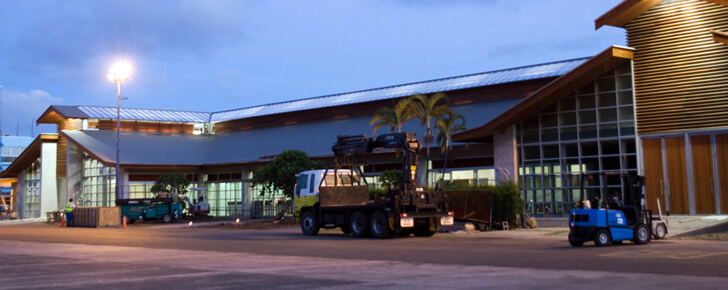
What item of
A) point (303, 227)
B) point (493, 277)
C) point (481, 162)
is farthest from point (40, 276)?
point (481, 162)

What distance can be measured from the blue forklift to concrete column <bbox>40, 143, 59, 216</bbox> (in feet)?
164

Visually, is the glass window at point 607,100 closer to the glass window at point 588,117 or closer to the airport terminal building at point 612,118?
the airport terminal building at point 612,118

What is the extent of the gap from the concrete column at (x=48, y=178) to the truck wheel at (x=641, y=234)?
51021mm

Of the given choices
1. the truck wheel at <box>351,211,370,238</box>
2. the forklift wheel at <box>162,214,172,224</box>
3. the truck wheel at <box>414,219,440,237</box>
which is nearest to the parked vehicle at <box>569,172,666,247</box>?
the truck wheel at <box>414,219,440,237</box>

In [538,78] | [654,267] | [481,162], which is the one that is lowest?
[654,267]

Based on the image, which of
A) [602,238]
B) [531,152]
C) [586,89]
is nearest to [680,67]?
[586,89]

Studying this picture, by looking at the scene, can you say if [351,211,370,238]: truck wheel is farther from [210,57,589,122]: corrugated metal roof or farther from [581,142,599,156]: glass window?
[210,57,589,122]: corrugated metal roof

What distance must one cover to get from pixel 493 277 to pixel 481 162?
88.5 feet

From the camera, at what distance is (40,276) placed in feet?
44.7

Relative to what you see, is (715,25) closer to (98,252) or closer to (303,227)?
(303,227)

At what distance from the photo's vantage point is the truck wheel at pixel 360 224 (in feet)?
81.8

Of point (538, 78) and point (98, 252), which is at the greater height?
point (538, 78)

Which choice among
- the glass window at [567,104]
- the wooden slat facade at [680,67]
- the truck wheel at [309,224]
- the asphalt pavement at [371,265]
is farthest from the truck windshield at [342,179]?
the wooden slat facade at [680,67]

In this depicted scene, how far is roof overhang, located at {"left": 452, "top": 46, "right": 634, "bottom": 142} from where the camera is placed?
97.4 ft
